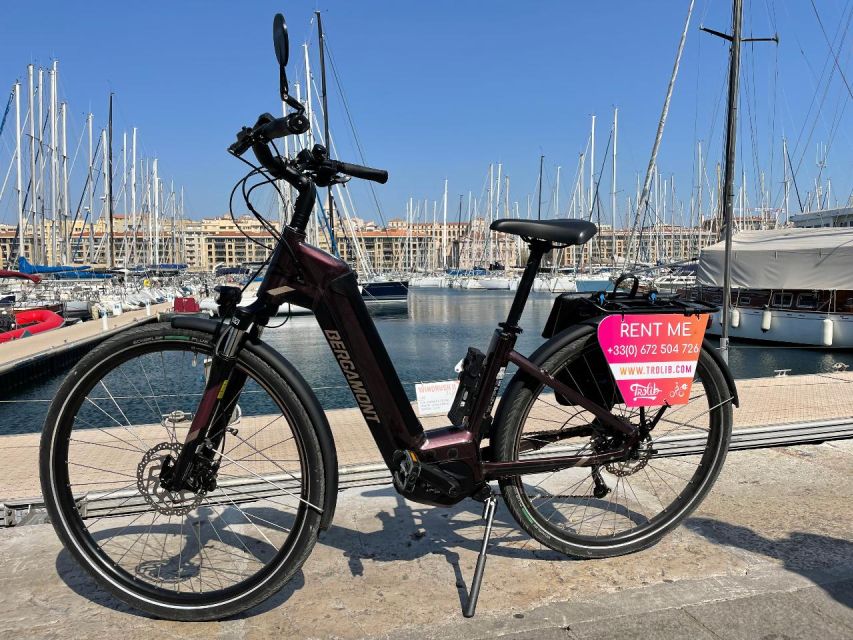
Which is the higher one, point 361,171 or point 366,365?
point 361,171

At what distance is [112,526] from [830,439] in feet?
14.0

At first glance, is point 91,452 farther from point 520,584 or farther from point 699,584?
point 699,584

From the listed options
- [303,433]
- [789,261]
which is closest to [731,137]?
[303,433]

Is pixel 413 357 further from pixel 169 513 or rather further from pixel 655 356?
pixel 169 513

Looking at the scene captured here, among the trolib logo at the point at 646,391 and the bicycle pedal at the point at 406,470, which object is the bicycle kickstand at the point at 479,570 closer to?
the bicycle pedal at the point at 406,470

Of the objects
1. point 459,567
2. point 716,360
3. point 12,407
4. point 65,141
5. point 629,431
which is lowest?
point 12,407

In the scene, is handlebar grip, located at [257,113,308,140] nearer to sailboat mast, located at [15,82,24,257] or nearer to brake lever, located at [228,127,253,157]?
brake lever, located at [228,127,253,157]

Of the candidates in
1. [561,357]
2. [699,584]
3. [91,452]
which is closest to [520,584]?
[699,584]

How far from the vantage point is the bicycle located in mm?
2201

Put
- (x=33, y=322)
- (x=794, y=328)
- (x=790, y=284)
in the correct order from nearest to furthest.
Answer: (x=790, y=284), (x=794, y=328), (x=33, y=322)

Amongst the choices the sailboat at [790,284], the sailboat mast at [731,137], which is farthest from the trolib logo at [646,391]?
the sailboat at [790,284]

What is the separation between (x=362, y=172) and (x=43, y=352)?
53.2ft

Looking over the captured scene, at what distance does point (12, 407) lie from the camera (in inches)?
547

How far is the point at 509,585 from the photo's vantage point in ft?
8.07
